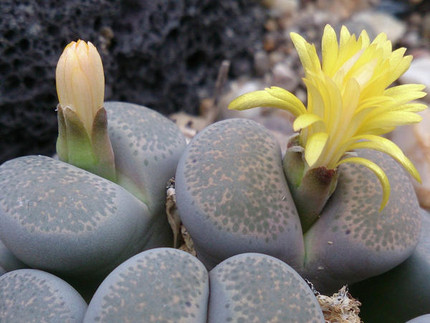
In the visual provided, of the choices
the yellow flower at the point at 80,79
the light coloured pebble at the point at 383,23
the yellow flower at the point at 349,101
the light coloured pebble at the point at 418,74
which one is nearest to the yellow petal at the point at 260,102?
the yellow flower at the point at 349,101

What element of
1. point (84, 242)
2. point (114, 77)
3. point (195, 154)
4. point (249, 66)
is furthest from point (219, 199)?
point (249, 66)

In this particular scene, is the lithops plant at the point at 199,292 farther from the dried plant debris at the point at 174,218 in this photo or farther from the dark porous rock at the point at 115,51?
the dark porous rock at the point at 115,51

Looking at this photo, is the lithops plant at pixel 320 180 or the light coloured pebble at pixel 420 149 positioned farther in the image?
the light coloured pebble at pixel 420 149

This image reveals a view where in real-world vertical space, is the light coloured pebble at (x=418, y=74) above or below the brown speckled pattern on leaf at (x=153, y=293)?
above

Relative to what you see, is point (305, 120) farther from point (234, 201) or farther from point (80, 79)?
point (80, 79)

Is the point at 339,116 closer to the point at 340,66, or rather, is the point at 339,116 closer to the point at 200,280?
the point at 340,66

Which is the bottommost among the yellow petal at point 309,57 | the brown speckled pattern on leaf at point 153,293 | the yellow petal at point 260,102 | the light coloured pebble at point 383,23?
the brown speckled pattern on leaf at point 153,293

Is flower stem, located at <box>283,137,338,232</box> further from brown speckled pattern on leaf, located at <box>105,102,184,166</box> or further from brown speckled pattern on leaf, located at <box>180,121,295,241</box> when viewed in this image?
brown speckled pattern on leaf, located at <box>105,102,184,166</box>
